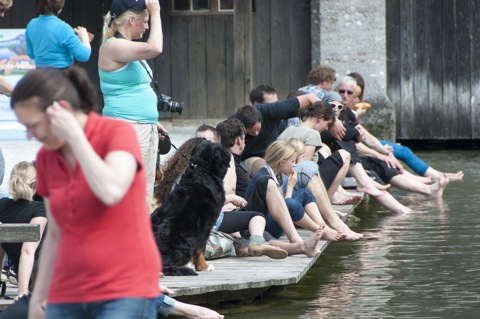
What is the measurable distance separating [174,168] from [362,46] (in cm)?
762

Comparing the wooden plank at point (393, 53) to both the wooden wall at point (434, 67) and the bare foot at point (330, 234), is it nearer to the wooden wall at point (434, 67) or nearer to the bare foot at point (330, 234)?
the wooden wall at point (434, 67)

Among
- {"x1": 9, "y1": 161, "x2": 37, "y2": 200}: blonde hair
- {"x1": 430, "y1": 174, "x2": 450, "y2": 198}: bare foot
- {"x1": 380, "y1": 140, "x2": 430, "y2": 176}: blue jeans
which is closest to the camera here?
{"x1": 9, "y1": 161, "x2": 37, "y2": 200}: blonde hair

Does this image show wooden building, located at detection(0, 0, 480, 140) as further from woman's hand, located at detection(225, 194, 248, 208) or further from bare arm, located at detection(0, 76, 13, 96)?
bare arm, located at detection(0, 76, 13, 96)

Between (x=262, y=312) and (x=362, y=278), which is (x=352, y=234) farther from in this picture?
(x=262, y=312)

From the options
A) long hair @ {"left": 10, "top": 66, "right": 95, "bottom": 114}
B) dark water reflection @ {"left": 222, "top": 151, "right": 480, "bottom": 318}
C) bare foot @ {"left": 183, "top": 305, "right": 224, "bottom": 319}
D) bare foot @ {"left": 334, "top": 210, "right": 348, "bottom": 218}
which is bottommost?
dark water reflection @ {"left": 222, "top": 151, "right": 480, "bottom": 318}

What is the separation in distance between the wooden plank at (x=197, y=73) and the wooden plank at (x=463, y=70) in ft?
10.8

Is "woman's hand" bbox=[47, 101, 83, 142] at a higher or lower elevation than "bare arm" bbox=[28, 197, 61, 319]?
higher

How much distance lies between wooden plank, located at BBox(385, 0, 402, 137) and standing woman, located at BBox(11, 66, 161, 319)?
40.3ft

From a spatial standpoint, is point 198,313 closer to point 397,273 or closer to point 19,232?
point 19,232

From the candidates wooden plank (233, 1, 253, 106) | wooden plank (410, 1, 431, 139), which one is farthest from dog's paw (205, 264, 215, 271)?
wooden plank (410, 1, 431, 139)

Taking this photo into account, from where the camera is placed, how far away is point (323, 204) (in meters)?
8.77

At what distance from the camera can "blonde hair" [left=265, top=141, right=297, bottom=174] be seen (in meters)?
8.16

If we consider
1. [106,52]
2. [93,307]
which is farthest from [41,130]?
[106,52]

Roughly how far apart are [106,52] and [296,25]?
29.2 ft
